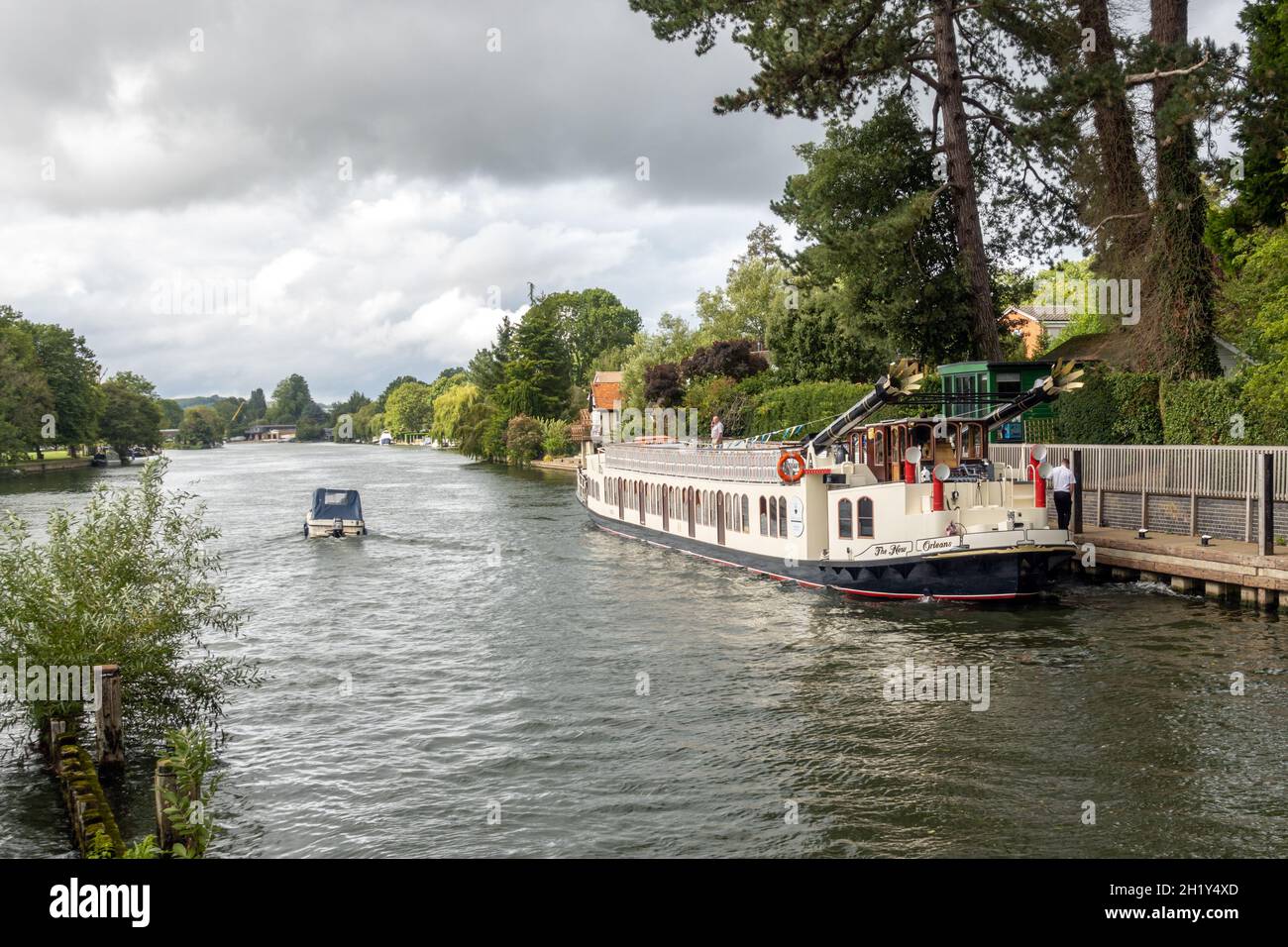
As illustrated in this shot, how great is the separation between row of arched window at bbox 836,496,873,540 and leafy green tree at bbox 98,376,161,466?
142369 mm

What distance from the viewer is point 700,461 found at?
4069cm

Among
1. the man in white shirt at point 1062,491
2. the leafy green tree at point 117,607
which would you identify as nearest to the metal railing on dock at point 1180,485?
the man in white shirt at point 1062,491

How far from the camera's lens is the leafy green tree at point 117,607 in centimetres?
1675

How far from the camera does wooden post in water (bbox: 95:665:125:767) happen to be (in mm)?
16594

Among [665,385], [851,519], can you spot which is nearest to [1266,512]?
[851,519]

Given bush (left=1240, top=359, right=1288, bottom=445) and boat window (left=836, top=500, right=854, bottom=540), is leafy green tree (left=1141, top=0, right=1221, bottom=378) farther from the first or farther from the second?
boat window (left=836, top=500, right=854, bottom=540)

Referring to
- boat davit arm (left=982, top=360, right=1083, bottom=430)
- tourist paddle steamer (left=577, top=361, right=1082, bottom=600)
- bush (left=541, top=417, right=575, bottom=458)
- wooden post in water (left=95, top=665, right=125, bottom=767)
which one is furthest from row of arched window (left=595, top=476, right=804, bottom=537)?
bush (left=541, top=417, right=575, bottom=458)

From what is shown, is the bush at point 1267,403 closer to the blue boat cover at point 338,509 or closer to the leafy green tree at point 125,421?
the blue boat cover at point 338,509

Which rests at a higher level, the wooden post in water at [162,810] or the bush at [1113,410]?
the bush at [1113,410]

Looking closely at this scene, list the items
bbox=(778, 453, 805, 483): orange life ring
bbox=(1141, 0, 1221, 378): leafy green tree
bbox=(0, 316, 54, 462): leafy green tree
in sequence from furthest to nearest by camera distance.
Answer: bbox=(0, 316, 54, 462): leafy green tree, bbox=(1141, 0, 1221, 378): leafy green tree, bbox=(778, 453, 805, 483): orange life ring

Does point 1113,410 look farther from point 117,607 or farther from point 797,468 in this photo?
point 117,607

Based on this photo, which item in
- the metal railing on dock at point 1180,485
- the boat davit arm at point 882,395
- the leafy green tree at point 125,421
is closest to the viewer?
the boat davit arm at point 882,395
